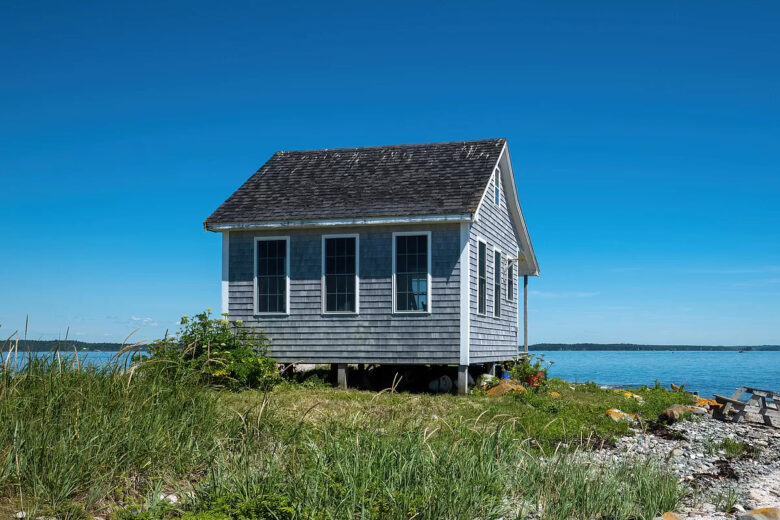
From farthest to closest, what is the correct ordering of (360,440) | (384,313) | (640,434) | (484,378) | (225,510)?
(484,378)
(384,313)
(640,434)
(360,440)
(225,510)

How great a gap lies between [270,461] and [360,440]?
1.02 meters

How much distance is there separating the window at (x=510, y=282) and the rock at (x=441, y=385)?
4559 mm

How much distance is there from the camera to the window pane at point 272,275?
17.0m

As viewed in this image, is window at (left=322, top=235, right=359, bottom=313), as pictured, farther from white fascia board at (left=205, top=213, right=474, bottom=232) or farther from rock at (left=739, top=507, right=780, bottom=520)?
rock at (left=739, top=507, right=780, bottom=520)

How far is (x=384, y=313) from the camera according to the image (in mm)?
16375

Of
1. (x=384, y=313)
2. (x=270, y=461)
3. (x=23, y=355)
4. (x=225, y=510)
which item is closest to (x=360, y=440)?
(x=270, y=461)

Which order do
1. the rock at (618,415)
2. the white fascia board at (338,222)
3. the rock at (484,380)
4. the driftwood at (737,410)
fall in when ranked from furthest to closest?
the rock at (484,380)
the white fascia board at (338,222)
the driftwood at (737,410)
the rock at (618,415)

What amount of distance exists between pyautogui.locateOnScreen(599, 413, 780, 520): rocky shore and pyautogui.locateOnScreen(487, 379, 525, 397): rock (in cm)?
347

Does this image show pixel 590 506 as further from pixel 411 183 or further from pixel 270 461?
pixel 411 183

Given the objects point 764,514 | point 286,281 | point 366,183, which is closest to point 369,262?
point 286,281

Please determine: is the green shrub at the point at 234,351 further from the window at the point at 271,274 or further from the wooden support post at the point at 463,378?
the wooden support post at the point at 463,378

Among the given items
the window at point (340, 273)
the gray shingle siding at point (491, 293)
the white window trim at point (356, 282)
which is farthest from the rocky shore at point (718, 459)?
the window at point (340, 273)

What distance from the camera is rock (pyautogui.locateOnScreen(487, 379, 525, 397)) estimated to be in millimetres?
16078

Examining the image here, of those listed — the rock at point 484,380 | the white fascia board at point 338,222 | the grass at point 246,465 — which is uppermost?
the white fascia board at point 338,222
